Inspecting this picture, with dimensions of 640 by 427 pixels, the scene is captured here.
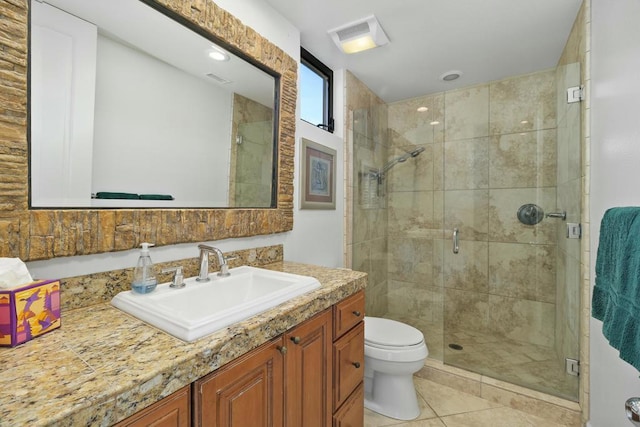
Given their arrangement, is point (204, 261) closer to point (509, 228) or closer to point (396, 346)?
point (396, 346)

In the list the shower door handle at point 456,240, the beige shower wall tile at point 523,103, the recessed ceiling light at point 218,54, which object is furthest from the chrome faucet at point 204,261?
the beige shower wall tile at point 523,103

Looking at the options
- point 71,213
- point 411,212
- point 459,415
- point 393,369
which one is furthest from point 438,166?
point 71,213

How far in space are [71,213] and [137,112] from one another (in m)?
0.44

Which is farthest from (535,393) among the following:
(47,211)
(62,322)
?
(47,211)

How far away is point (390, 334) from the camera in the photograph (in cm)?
181

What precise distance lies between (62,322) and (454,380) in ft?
7.16

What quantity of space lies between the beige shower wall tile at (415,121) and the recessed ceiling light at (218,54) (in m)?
1.85

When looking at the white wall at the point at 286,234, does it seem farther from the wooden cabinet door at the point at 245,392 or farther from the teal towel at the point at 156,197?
the wooden cabinet door at the point at 245,392

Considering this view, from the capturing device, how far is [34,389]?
0.51 meters

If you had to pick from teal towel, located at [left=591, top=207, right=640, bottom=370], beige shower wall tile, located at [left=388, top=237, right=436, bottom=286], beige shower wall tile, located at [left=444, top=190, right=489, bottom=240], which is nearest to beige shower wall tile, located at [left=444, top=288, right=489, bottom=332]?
beige shower wall tile, located at [left=388, top=237, right=436, bottom=286]

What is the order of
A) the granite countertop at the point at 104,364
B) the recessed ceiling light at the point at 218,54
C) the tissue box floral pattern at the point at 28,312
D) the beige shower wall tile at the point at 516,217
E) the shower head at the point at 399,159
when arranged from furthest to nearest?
the shower head at the point at 399,159 < the beige shower wall tile at the point at 516,217 < the recessed ceiling light at the point at 218,54 < the tissue box floral pattern at the point at 28,312 < the granite countertop at the point at 104,364

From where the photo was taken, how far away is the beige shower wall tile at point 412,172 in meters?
2.69

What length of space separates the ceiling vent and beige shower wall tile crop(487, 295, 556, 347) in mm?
2238

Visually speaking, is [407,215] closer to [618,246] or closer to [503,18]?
[503,18]
